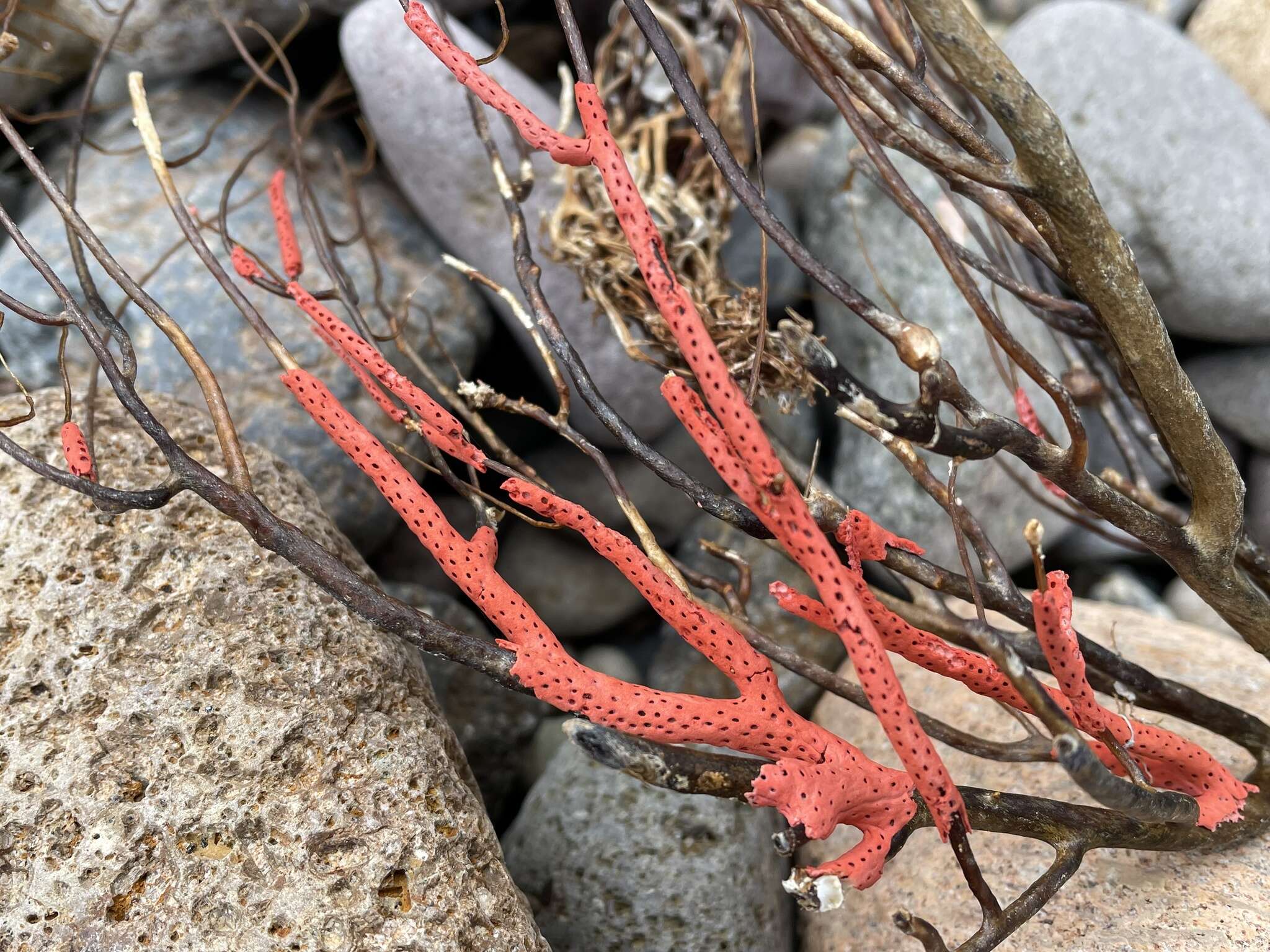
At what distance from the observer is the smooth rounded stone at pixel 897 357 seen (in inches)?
77.9

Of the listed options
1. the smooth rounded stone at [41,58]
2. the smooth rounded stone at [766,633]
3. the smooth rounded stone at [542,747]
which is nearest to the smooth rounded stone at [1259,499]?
the smooth rounded stone at [766,633]

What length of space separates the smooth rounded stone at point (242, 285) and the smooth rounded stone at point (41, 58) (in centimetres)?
14

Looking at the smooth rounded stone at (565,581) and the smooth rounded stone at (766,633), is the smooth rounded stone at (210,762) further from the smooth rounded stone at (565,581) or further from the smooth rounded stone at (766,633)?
the smooth rounded stone at (565,581)

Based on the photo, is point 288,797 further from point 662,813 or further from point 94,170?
Answer: point 94,170

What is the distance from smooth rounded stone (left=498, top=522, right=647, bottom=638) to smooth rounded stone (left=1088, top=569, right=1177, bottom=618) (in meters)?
1.12

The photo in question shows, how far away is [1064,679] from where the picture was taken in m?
0.96

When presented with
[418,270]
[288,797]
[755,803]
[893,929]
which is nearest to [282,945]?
[288,797]

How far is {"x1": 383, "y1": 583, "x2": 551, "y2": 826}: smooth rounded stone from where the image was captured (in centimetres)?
183

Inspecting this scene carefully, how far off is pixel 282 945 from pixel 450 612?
913 millimetres

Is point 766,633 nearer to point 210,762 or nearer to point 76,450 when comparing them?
point 210,762

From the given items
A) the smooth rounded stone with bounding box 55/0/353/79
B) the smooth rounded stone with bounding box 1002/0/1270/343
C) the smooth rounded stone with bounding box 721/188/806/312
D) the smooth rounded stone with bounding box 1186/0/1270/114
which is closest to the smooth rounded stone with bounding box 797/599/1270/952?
the smooth rounded stone with bounding box 1002/0/1270/343

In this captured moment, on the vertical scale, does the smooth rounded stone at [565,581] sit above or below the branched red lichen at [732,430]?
below

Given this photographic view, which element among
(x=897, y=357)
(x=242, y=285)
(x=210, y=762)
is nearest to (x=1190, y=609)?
(x=897, y=357)

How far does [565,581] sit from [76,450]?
1308mm
